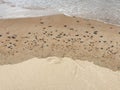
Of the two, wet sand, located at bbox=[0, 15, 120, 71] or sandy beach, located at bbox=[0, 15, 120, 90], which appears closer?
sandy beach, located at bbox=[0, 15, 120, 90]

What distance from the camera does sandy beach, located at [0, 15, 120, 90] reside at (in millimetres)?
2617

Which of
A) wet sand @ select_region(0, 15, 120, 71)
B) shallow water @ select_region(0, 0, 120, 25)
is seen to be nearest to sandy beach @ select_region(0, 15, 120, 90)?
wet sand @ select_region(0, 15, 120, 71)

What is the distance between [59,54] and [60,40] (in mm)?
329

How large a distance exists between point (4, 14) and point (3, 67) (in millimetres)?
1716

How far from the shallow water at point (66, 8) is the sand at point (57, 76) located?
1467 mm

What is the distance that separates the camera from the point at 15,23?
155 inches

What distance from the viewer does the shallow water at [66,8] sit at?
14.1ft

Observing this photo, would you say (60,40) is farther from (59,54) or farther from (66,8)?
(66,8)

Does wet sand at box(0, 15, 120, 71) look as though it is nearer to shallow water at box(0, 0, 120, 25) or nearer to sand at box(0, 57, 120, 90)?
sand at box(0, 57, 120, 90)

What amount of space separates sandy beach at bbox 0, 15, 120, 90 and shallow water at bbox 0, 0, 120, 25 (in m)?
0.29

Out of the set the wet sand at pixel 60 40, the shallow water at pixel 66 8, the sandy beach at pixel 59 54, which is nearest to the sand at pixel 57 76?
the sandy beach at pixel 59 54

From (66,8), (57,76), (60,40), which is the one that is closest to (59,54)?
(60,40)

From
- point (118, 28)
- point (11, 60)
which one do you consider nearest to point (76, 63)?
point (11, 60)

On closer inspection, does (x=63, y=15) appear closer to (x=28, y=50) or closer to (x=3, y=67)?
(x=28, y=50)
